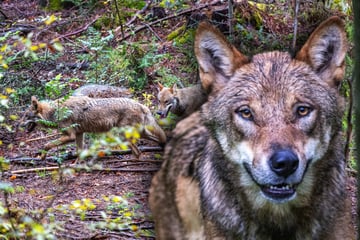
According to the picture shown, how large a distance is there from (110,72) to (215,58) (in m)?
9.49

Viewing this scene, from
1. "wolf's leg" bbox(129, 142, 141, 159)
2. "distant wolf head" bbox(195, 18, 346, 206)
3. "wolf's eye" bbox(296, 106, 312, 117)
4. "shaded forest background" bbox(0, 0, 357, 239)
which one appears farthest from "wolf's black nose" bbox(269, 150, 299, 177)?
"wolf's leg" bbox(129, 142, 141, 159)

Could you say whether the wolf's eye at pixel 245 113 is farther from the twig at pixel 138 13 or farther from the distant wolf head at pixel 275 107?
the twig at pixel 138 13

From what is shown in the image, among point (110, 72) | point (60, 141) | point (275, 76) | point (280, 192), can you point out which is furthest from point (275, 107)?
point (110, 72)

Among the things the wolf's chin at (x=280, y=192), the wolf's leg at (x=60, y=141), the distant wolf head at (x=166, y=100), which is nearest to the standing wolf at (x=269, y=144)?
the wolf's chin at (x=280, y=192)

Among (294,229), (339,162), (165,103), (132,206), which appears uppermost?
(339,162)

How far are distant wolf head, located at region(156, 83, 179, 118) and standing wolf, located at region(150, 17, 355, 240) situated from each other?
27.9 feet

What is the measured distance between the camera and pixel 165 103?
1291 centimetres

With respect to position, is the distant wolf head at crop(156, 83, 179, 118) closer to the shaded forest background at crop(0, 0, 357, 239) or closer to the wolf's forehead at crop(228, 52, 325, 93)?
the shaded forest background at crop(0, 0, 357, 239)

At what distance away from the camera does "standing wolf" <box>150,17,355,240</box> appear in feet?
12.0

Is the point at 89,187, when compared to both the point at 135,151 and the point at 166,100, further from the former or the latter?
the point at 166,100

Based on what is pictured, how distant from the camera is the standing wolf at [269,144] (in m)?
3.64

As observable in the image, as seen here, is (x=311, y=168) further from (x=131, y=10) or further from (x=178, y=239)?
(x=131, y=10)

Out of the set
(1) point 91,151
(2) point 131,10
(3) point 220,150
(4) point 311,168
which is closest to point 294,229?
(4) point 311,168

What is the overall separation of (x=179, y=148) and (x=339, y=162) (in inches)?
52.9
